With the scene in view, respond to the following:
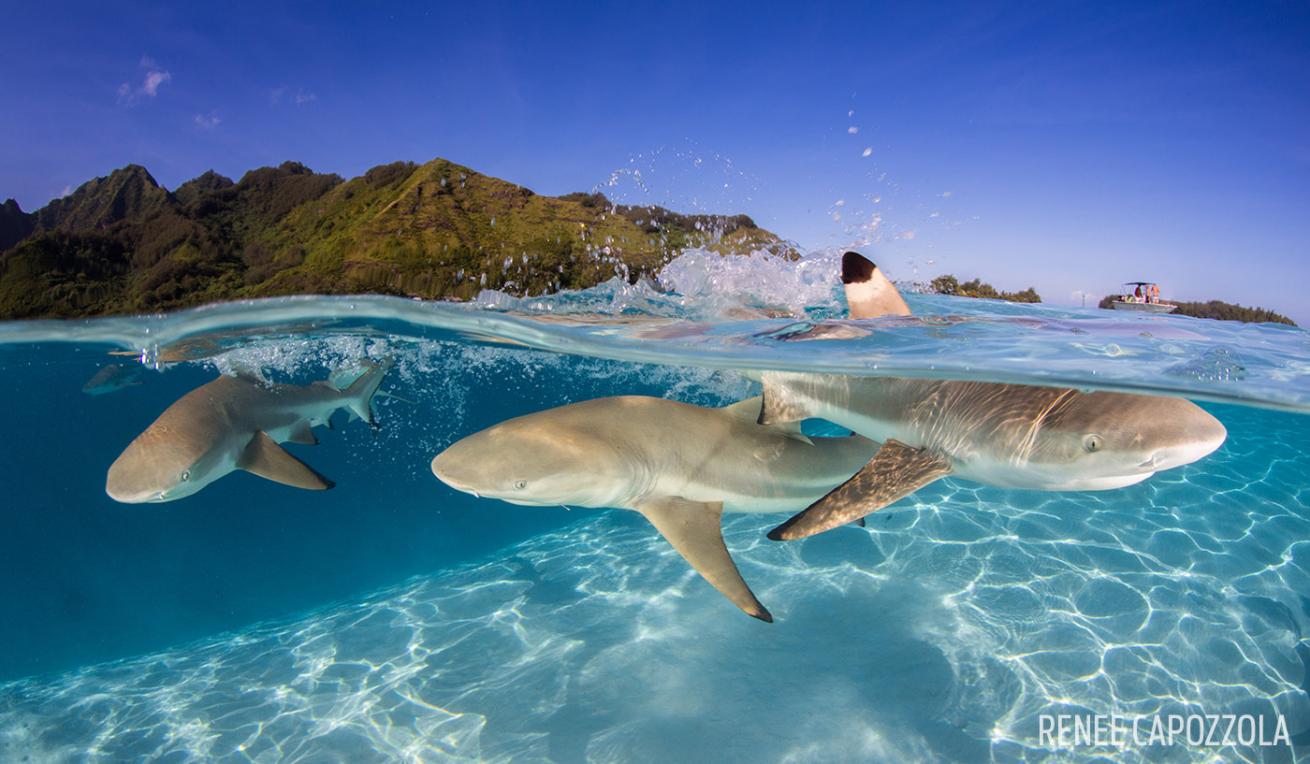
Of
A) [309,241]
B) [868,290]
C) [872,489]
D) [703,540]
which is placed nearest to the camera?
[872,489]

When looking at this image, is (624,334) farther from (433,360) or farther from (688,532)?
(433,360)

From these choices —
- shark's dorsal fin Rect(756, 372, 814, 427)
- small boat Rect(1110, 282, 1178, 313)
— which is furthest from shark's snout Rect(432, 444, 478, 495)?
small boat Rect(1110, 282, 1178, 313)

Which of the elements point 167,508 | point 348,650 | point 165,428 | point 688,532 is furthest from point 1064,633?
point 167,508

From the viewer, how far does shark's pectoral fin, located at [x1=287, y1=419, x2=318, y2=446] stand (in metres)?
7.37

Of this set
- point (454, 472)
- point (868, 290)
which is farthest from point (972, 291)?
point (454, 472)

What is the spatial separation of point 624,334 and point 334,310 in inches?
173

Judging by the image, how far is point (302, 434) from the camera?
24.6 ft

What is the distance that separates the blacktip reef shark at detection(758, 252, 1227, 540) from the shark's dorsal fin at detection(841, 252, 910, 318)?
1117 mm

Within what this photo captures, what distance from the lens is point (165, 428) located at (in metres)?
5.45

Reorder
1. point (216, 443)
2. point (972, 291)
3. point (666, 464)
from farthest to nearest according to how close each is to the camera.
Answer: point (972, 291), point (216, 443), point (666, 464)

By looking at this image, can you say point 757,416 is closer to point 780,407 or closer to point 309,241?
point 780,407

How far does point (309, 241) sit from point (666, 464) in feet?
26.7

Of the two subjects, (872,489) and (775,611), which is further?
(775,611)

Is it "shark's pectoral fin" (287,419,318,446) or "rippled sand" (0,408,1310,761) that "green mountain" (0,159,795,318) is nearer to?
"shark's pectoral fin" (287,419,318,446)
